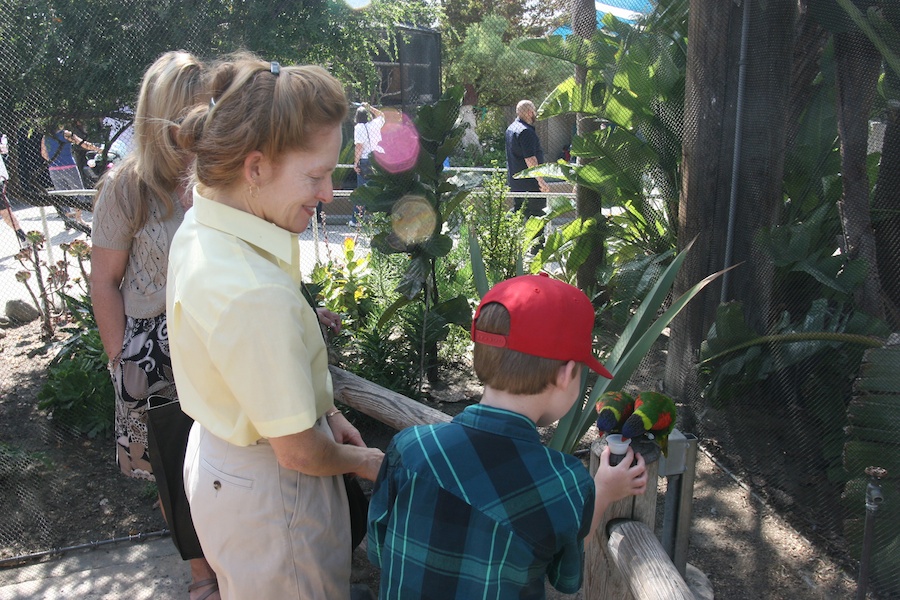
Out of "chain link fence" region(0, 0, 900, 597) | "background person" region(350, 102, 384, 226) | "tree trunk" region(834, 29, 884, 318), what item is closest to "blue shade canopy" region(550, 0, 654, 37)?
"chain link fence" region(0, 0, 900, 597)

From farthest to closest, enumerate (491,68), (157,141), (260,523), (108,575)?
(491,68), (108,575), (157,141), (260,523)

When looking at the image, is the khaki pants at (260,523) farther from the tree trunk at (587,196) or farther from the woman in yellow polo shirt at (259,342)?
Answer: the tree trunk at (587,196)

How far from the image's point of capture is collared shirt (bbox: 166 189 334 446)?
1.16 meters

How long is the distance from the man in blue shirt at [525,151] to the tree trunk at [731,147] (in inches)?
150

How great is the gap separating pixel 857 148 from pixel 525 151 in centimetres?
468

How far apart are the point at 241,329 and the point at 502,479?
1.63 ft

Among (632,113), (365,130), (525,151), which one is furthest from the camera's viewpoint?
(525,151)

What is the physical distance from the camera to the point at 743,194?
10.9 ft

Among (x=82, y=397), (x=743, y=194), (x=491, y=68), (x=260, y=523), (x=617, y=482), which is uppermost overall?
(x=491, y=68)

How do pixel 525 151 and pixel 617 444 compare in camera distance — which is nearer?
pixel 617 444

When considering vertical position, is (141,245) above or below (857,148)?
below

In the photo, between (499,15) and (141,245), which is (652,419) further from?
(499,15)

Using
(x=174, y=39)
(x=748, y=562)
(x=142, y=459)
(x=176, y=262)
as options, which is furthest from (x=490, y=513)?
(x=174, y=39)

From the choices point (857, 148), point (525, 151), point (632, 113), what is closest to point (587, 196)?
point (632, 113)
